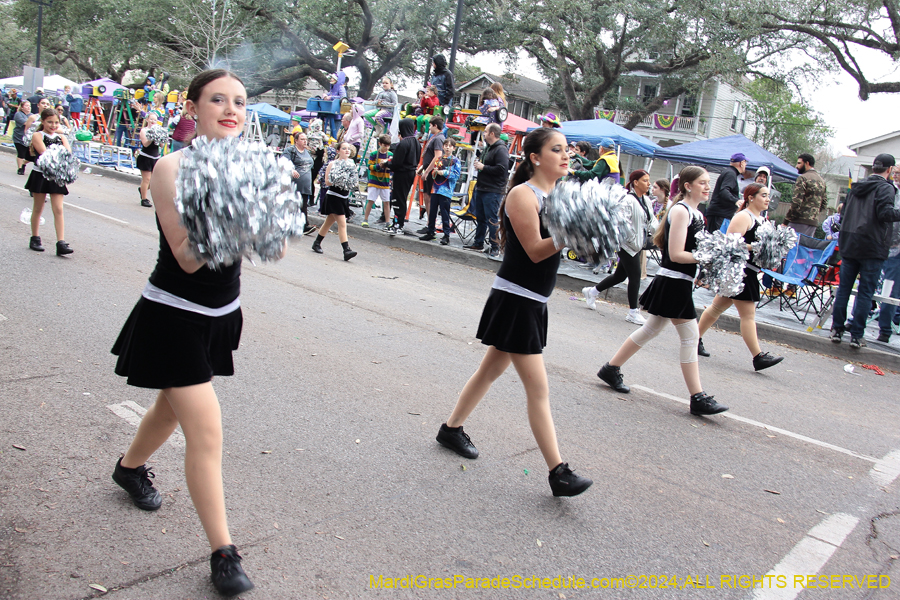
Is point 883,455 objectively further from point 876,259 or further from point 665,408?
point 876,259

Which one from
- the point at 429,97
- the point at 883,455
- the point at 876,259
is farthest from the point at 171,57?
the point at 883,455

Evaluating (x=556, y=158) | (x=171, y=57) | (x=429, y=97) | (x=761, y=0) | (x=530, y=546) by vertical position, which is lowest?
(x=530, y=546)

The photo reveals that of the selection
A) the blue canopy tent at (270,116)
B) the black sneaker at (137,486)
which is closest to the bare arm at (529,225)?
the black sneaker at (137,486)

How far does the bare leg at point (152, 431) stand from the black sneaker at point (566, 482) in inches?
71.8

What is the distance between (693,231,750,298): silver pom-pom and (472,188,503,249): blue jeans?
5.63 metres

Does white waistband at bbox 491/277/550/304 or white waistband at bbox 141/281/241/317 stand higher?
white waistband at bbox 491/277/550/304

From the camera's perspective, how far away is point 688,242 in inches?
218

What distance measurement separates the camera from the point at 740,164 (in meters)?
10.0

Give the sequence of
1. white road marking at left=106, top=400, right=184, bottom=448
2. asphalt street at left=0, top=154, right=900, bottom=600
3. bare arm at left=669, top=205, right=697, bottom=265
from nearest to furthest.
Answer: asphalt street at left=0, top=154, right=900, bottom=600 → white road marking at left=106, top=400, right=184, bottom=448 → bare arm at left=669, top=205, right=697, bottom=265

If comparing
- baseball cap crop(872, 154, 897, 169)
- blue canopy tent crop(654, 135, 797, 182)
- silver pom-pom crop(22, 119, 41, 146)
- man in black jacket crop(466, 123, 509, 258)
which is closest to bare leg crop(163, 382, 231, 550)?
silver pom-pom crop(22, 119, 41, 146)

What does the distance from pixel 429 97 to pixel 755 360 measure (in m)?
10.1

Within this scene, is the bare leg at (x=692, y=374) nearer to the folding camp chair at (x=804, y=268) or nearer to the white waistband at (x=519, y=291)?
the white waistband at (x=519, y=291)

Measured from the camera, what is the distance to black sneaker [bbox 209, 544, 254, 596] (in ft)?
7.93

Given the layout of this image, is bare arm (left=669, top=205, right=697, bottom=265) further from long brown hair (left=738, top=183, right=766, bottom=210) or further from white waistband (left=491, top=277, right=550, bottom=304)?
white waistband (left=491, top=277, right=550, bottom=304)
